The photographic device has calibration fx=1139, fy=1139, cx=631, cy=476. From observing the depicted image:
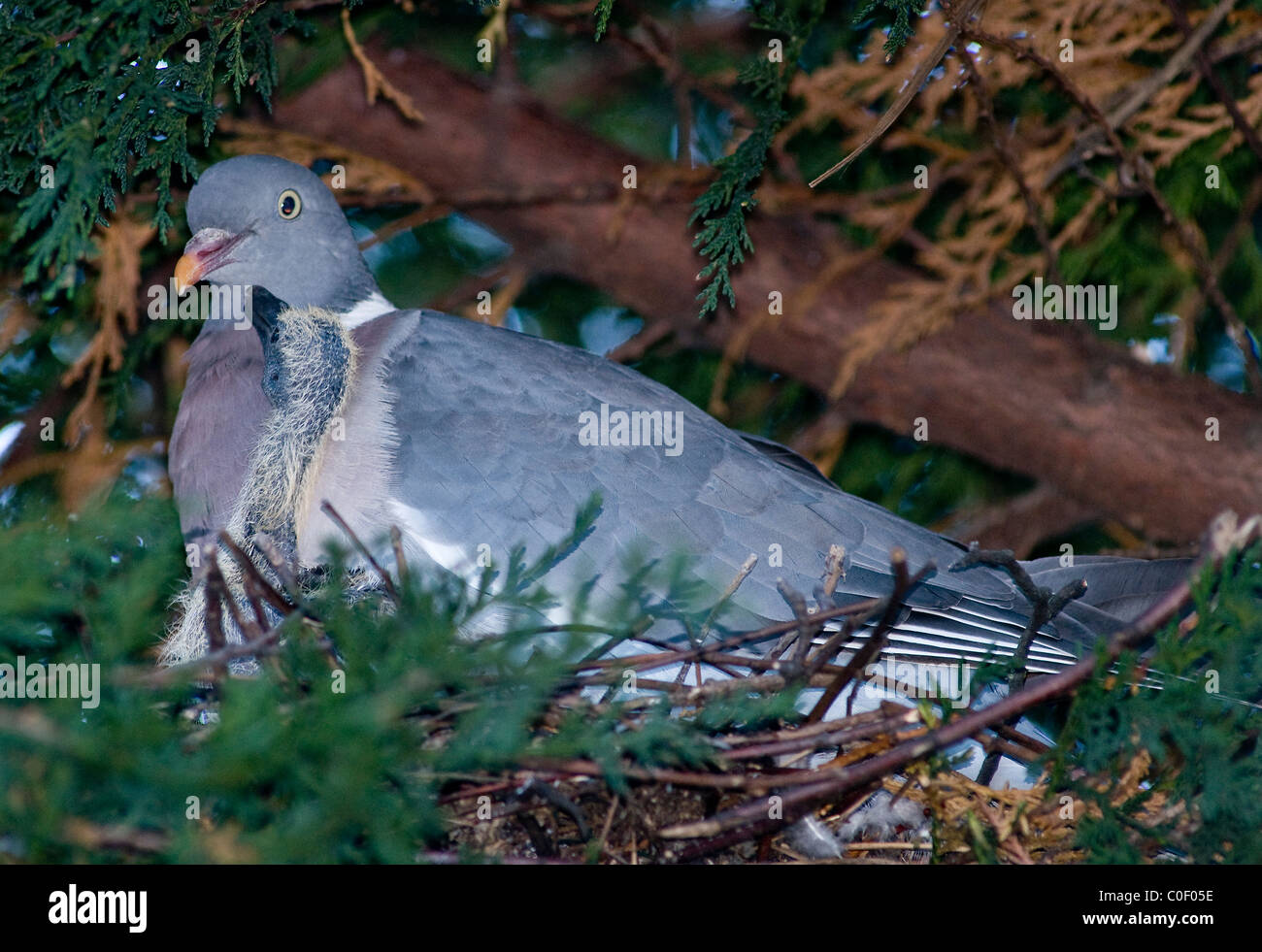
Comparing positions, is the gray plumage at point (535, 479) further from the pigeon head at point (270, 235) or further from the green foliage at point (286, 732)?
the green foliage at point (286, 732)

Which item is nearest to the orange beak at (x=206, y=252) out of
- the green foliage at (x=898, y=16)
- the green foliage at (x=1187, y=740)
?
the green foliage at (x=898, y=16)

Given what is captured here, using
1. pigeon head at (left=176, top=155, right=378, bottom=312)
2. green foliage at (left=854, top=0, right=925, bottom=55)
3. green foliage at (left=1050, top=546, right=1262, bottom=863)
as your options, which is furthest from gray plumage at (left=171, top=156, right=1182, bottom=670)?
green foliage at (left=854, top=0, right=925, bottom=55)

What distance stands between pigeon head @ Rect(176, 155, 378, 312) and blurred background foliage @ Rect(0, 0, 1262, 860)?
14 cm

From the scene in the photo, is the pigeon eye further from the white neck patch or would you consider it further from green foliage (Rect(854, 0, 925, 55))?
green foliage (Rect(854, 0, 925, 55))

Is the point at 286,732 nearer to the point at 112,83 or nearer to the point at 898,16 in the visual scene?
the point at 112,83

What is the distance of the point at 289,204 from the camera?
91.9 inches

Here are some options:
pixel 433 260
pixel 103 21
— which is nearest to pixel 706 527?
pixel 103 21

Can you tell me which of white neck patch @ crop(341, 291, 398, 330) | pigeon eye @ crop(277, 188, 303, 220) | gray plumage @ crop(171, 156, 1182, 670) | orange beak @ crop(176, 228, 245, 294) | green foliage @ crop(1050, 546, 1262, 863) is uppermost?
pigeon eye @ crop(277, 188, 303, 220)

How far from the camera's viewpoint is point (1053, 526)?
9.58 ft

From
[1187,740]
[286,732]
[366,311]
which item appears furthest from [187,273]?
[1187,740]

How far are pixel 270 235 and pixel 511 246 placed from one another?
79 centimetres

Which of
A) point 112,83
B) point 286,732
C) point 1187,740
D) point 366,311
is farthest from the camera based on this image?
point 366,311

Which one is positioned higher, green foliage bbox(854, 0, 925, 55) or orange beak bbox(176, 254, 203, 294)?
green foliage bbox(854, 0, 925, 55)

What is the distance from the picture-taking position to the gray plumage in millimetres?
1974
